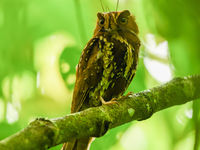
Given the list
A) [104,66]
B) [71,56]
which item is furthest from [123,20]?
[71,56]

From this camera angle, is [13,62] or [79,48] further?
[79,48]

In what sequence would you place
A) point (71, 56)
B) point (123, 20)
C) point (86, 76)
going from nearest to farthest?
1. point (71, 56)
2. point (86, 76)
3. point (123, 20)

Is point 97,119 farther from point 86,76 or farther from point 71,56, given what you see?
point 86,76

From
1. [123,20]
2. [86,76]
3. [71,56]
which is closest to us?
[71,56]

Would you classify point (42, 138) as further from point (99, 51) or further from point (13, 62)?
point (99, 51)

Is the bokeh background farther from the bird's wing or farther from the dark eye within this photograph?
the dark eye

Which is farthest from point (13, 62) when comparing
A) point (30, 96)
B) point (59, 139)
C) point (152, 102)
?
point (152, 102)

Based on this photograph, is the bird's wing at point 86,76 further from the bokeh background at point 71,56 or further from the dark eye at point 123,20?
the bokeh background at point 71,56
